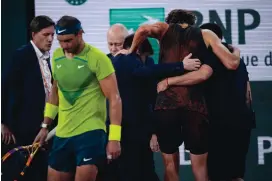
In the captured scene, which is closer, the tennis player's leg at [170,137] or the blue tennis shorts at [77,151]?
the blue tennis shorts at [77,151]

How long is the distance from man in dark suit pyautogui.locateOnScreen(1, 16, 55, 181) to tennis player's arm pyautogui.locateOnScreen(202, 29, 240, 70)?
4.57 ft

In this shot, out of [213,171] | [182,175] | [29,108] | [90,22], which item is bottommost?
[182,175]

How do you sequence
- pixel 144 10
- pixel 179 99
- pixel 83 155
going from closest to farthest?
pixel 83 155
pixel 179 99
pixel 144 10

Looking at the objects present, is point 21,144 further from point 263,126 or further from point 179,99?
point 263,126

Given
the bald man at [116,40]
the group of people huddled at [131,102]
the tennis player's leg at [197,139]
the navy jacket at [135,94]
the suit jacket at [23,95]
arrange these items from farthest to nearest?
the bald man at [116,40]
the suit jacket at [23,95]
the navy jacket at [135,94]
the tennis player's leg at [197,139]
the group of people huddled at [131,102]

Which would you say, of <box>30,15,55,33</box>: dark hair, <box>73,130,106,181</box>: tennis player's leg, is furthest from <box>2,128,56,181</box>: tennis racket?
<box>30,15,55,33</box>: dark hair

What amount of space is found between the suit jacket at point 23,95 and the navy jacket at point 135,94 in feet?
2.26

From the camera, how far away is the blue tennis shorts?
552 cm

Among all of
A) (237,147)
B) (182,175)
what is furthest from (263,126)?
(237,147)

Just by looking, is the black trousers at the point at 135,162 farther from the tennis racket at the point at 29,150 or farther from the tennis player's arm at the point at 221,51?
the tennis player's arm at the point at 221,51

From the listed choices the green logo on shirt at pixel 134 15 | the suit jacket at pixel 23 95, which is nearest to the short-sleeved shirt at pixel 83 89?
the suit jacket at pixel 23 95

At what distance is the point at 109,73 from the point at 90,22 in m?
3.89

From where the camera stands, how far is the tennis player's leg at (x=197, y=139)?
6137 mm

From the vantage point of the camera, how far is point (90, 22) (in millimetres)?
9328
